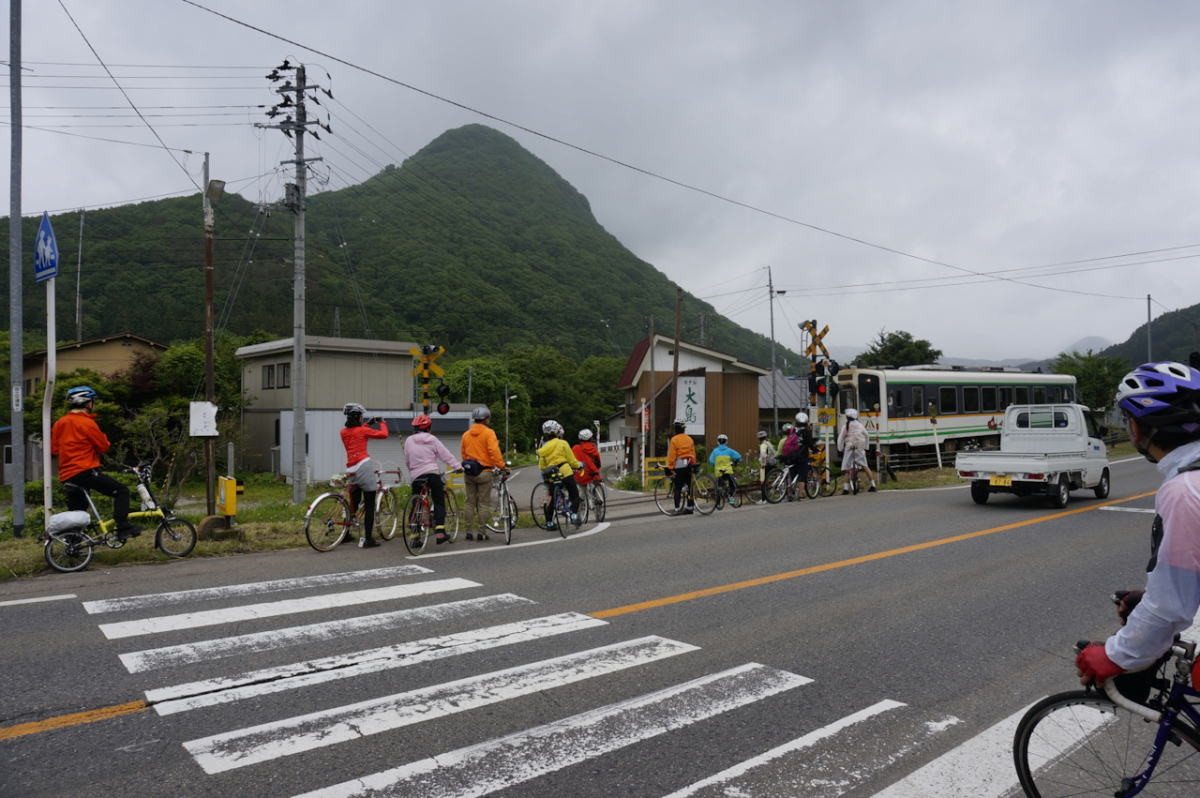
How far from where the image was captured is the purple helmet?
92.4 inches

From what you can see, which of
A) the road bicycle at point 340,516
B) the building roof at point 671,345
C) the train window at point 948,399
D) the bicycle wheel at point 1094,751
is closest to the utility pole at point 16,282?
the road bicycle at point 340,516

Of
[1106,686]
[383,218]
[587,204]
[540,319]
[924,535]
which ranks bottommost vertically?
[924,535]

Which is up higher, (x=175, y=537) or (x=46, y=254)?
(x=46, y=254)

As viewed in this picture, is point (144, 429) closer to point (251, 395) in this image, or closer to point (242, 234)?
point (251, 395)

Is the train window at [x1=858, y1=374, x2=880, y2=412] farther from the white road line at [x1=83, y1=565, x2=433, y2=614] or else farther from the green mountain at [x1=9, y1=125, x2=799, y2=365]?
the green mountain at [x1=9, y1=125, x2=799, y2=365]

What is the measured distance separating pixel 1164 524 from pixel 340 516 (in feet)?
31.2

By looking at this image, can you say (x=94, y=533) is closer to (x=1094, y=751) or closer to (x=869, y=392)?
(x=1094, y=751)

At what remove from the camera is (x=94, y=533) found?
876 cm

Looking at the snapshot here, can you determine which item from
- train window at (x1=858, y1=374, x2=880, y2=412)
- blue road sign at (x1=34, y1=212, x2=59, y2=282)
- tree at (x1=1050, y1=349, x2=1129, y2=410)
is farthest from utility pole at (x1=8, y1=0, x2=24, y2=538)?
tree at (x1=1050, y1=349, x2=1129, y2=410)

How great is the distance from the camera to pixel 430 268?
63.8 m

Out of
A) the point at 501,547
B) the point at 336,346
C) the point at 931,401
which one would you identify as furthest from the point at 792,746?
the point at 336,346

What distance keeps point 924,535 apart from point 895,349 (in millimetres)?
53590

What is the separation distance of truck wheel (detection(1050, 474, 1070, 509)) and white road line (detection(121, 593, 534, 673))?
438 inches

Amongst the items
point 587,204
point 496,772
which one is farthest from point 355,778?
point 587,204
